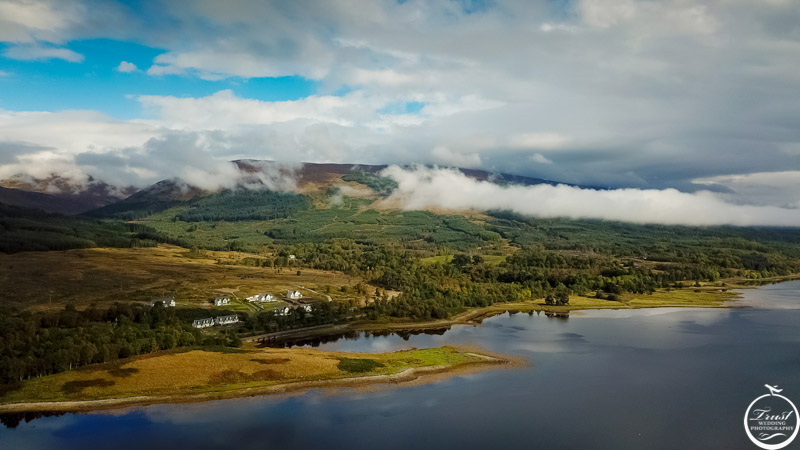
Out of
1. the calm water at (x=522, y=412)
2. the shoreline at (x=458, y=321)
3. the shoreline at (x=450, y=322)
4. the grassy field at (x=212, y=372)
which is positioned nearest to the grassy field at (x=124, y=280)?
the shoreline at (x=450, y=322)

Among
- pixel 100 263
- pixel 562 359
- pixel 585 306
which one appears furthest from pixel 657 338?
pixel 100 263

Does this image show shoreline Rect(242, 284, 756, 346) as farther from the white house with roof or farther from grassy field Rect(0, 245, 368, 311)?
grassy field Rect(0, 245, 368, 311)


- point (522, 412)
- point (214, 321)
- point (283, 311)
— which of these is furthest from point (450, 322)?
point (522, 412)

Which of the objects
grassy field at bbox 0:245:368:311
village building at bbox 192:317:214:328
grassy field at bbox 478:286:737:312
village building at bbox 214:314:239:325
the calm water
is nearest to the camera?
the calm water

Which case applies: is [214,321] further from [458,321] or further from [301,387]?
[458,321]

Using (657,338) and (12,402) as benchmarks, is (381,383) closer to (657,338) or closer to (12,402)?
(12,402)

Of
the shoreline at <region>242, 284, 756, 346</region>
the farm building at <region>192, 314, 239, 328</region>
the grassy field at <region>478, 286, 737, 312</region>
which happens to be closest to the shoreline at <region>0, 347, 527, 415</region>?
the shoreline at <region>242, 284, 756, 346</region>
